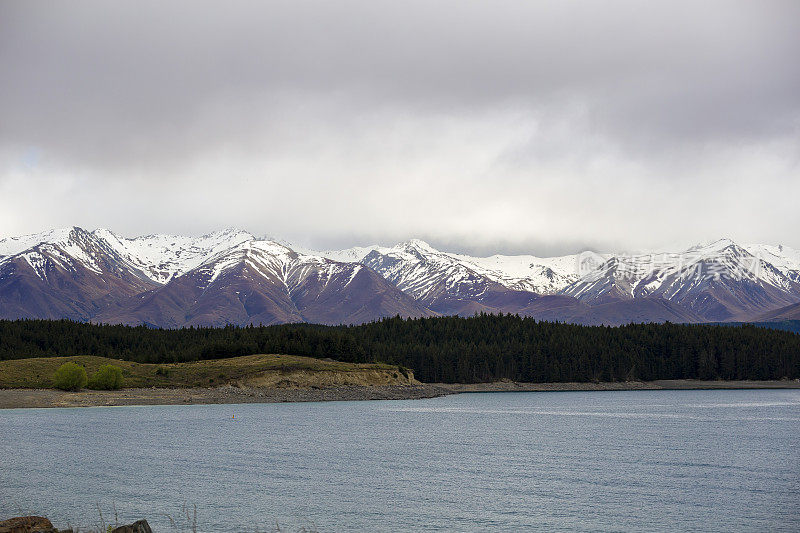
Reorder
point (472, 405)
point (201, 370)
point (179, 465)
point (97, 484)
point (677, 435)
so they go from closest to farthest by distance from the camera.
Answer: point (97, 484) < point (179, 465) < point (677, 435) < point (472, 405) < point (201, 370)

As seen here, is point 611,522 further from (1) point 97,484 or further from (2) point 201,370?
(2) point 201,370

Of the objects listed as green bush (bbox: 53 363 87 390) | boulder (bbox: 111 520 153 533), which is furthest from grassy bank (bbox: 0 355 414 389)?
boulder (bbox: 111 520 153 533)

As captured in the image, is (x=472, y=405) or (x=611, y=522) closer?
(x=611, y=522)

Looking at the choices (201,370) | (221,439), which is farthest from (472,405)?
(221,439)

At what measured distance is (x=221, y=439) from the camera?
92062 millimetres

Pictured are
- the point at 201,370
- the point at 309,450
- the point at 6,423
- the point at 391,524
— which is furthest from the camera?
the point at 201,370

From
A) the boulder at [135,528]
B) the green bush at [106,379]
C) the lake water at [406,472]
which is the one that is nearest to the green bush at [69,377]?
the green bush at [106,379]

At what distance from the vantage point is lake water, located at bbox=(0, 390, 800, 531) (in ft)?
160

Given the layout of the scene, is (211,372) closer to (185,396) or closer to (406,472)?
(185,396)

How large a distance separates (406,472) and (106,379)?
116 metres

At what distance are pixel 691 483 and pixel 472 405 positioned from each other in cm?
10663

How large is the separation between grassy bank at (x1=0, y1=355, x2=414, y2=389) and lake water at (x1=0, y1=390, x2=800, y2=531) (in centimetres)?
4715

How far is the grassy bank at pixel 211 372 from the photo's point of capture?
166 metres

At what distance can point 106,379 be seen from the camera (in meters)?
166
